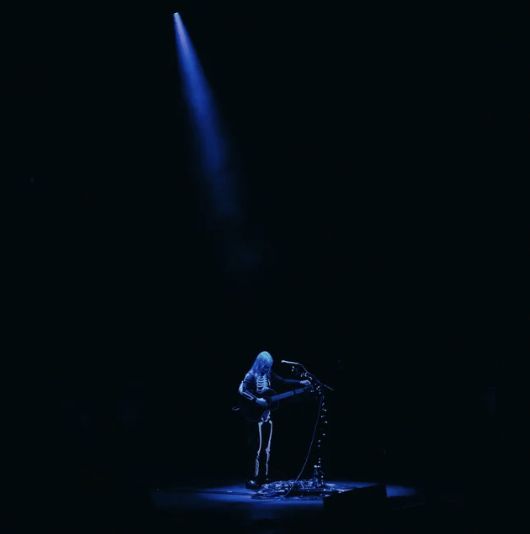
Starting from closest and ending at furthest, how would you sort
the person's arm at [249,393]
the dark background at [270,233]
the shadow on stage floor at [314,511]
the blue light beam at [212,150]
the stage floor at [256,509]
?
the shadow on stage floor at [314,511] → the stage floor at [256,509] → the person's arm at [249,393] → the dark background at [270,233] → the blue light beam at [212,150]

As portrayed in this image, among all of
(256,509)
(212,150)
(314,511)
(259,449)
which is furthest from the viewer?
(212,150)

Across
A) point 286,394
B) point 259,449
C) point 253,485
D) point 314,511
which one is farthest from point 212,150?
point 314,511

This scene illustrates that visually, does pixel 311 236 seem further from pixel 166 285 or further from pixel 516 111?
pixel 516 111

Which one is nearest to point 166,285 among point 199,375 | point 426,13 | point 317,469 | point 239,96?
point 199,375

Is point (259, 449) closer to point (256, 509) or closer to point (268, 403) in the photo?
Answer: point (268, 403)

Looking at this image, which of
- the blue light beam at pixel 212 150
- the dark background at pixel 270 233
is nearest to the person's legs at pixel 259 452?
the dark background at pixel 270 233

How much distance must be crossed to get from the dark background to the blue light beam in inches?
7.3

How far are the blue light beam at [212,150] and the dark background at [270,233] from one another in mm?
185

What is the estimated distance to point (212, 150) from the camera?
10836mm

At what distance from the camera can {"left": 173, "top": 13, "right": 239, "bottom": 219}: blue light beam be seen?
1061 cm

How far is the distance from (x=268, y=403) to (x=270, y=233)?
11.8ft

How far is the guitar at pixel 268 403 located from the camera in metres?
7.49

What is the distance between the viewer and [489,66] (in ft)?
28.0

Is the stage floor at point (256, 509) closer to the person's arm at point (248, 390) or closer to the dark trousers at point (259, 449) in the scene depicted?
the dark trousers at point (259, 449)
